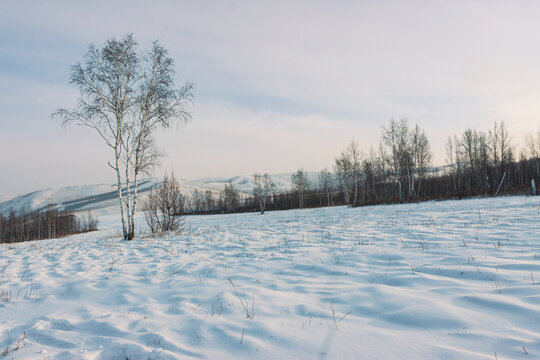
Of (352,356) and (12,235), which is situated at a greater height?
(352,356)

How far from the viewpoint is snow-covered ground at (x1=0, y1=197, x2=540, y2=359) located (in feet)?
7.32

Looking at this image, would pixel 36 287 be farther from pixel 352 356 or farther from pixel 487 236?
pixel 487 236

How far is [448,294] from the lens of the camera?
3.10 metres

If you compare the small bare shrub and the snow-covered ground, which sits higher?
the small bare shrub

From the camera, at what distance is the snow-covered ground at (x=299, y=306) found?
2.23 m

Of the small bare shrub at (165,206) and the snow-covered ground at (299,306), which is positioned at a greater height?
the small bare shrub at (165,206)

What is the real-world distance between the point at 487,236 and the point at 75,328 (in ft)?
27.2

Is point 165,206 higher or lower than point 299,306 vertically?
higher

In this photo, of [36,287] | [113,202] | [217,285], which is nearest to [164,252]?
[36,287]

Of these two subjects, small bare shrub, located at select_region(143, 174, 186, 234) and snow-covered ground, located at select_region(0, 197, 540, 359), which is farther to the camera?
small bare shrub, located at select_region(143, 174, 186, 234)

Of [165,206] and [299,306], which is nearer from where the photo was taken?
[299,306]

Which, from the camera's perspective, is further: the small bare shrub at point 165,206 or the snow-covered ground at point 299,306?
the small bare shrub at point 165,206

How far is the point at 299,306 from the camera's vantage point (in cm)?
315

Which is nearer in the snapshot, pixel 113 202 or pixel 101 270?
pixel 101 270
